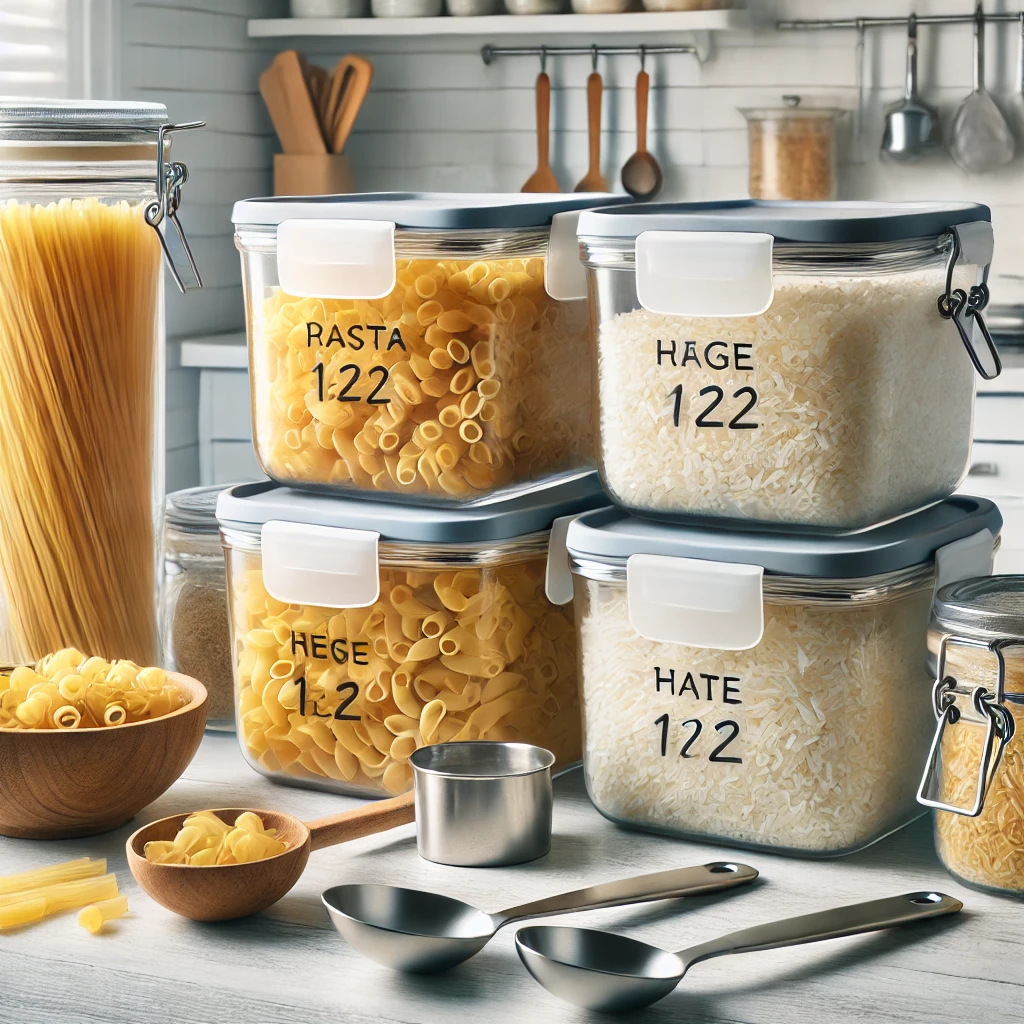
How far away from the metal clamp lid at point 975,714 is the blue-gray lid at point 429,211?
0.40 meters

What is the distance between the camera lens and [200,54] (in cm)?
306

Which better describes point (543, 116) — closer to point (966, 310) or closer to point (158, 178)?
point (158, 178)

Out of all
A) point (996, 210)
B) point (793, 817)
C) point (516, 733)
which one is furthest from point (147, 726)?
point (996, 210)

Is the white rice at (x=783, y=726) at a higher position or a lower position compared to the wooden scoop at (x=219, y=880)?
higher

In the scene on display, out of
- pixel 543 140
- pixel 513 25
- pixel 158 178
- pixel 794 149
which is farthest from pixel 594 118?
pixel 158 178

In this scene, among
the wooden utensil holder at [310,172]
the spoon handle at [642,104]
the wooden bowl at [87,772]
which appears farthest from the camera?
the wooden utensil holder at [310,172]

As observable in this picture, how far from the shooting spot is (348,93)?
3.15 m

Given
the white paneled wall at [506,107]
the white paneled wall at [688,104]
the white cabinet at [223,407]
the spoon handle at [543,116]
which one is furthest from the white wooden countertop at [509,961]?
the spoon handle at [543,116]

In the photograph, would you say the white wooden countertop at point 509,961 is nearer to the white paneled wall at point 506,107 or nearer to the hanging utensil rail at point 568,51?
the white paneled wall at point 506,107

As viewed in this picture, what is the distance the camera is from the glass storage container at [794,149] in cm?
292

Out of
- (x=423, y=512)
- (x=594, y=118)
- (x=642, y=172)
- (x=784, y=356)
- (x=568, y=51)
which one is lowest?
(x=423, y=512)

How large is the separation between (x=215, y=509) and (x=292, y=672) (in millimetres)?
185

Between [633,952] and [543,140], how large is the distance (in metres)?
2.64

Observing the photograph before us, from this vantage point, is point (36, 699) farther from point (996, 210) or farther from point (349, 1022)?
point (996, 210)
